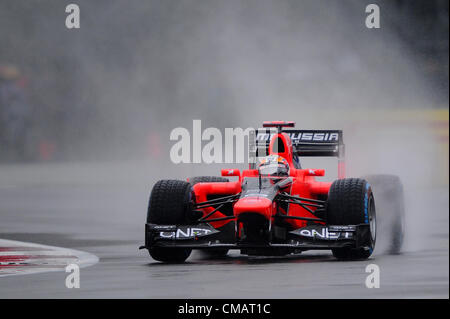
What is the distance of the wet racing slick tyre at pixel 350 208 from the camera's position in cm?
1111

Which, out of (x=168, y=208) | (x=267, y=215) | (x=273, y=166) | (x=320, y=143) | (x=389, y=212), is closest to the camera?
(x=267, y=215)

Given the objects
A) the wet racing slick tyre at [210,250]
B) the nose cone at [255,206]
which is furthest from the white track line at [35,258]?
the nose cone at [255,206]

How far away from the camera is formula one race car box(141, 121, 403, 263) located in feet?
35.8

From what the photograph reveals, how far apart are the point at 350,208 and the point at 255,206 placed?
Result: 1.09 meters

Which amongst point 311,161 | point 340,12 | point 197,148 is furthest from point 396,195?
point 340,12

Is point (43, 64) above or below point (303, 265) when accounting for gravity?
above

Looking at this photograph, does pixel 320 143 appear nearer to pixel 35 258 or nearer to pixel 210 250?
pixel 210 250

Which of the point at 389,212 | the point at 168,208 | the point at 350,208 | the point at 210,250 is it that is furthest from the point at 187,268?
the point at 389,212

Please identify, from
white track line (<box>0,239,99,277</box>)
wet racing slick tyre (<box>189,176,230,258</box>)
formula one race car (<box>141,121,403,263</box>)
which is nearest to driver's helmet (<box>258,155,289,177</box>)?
formula one race car (<box>141,121,403,263</box>)

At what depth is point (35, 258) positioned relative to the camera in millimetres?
11766

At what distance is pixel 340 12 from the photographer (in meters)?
32.4

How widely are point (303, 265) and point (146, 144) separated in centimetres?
2007

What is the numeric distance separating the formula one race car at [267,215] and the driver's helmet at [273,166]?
1cm
